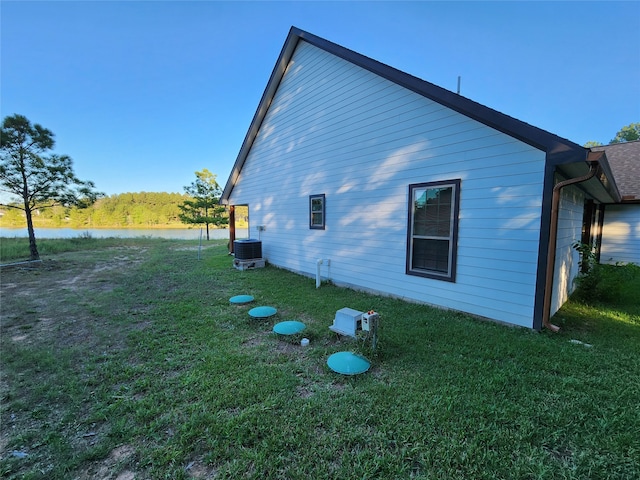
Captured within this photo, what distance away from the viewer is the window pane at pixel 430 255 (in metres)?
4.42

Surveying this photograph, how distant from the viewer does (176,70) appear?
425 inches

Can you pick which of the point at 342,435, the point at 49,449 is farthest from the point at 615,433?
the point at 49,449

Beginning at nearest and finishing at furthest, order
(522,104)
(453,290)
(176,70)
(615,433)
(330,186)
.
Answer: (615,433) → (453,290) → (330,186) → (176,70) → (522,104)

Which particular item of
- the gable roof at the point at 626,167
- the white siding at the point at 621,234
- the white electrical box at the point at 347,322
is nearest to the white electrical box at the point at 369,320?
the white electrical box at the point at 347,322

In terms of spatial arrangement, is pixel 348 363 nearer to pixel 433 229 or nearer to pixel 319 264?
pixel 433 229

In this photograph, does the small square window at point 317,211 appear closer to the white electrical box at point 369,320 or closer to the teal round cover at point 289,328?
the teal round cover at point 289,328

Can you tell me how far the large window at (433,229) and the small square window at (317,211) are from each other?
2.50 m

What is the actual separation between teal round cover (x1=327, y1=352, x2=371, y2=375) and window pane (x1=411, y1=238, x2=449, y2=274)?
249 cm

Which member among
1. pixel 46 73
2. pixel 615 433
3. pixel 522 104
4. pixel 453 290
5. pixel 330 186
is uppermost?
pixel 522 104

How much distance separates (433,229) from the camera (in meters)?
4.53

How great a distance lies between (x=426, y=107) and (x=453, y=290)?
3.21 meters

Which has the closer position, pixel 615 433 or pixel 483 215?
pixel 615 433

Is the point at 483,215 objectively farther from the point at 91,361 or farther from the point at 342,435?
the point at 91,361

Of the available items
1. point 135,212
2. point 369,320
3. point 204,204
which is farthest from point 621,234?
point 135,212
